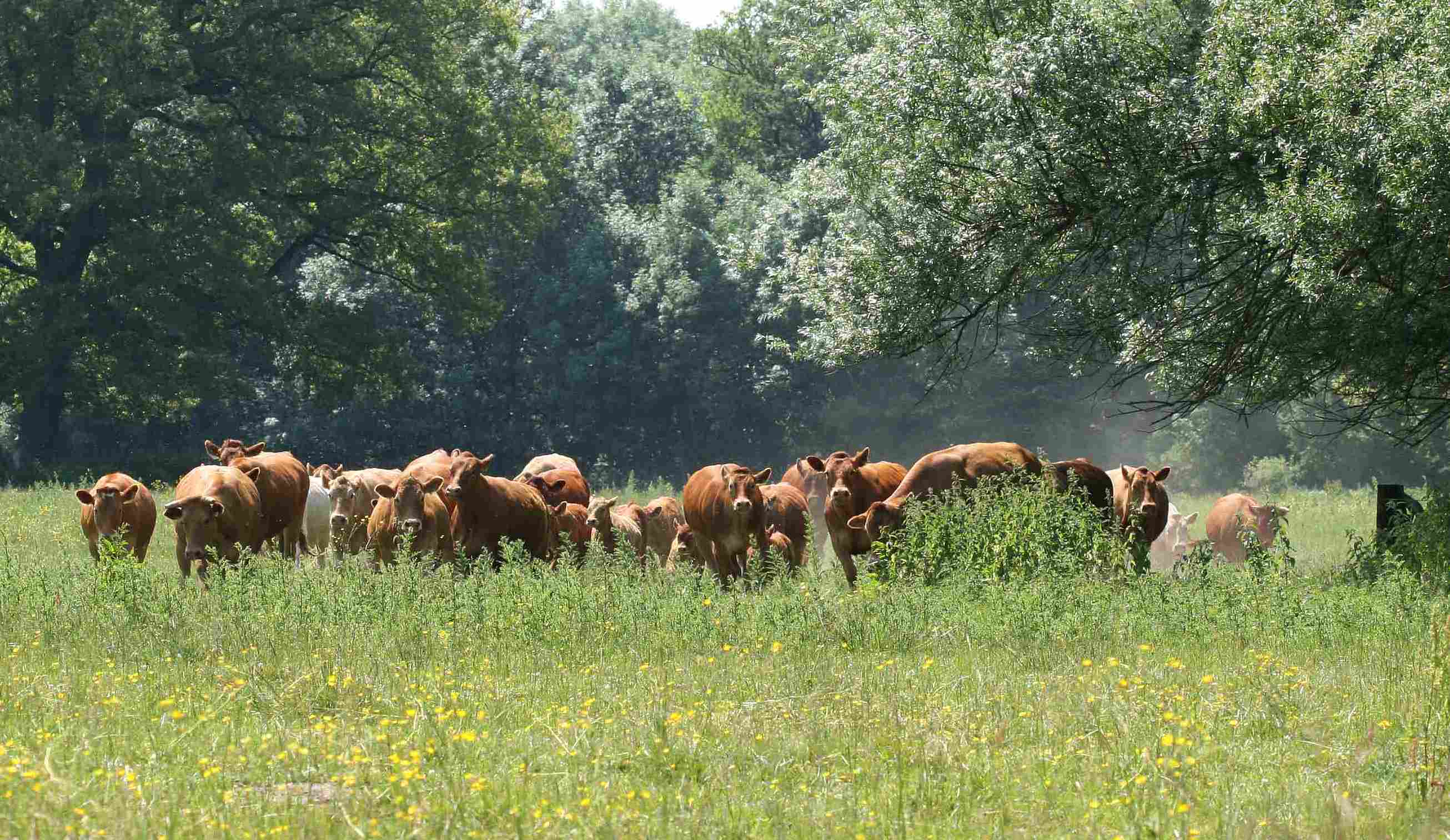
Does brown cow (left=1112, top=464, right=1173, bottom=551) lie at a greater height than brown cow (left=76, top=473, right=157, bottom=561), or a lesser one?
greater

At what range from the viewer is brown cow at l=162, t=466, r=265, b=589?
15.3m

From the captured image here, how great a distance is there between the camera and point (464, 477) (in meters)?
16.5

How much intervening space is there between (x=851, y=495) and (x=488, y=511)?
158 inches

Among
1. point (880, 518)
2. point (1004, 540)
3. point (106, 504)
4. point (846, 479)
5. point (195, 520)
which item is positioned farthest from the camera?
point (846, 479)

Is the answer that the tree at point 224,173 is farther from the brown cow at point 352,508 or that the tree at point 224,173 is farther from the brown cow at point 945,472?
the brown cow at point 945,472

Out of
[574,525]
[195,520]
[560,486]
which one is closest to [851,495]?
[574,525]

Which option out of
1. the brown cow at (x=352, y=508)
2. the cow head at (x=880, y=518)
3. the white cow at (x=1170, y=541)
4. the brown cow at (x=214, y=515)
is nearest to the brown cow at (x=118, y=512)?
the brown cow at (x=214, y=515)

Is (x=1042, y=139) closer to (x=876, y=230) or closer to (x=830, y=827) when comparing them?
(x=876, y=230)

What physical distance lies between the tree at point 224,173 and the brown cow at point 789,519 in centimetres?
1987

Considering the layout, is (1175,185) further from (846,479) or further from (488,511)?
(488,511)

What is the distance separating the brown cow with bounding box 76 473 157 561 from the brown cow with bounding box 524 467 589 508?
4195mm

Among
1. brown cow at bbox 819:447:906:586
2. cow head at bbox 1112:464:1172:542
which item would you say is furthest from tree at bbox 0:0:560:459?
cow head at bbox 1112:464:1172:542

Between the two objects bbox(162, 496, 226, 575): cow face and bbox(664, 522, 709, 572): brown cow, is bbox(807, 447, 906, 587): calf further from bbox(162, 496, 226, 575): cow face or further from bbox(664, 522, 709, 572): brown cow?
bbox(162, 496, 226, 575): cow face

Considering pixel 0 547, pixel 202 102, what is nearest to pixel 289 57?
pixel 202 102
